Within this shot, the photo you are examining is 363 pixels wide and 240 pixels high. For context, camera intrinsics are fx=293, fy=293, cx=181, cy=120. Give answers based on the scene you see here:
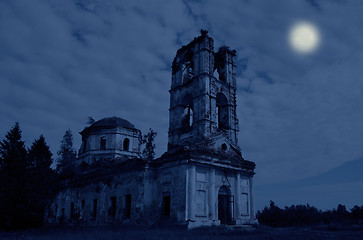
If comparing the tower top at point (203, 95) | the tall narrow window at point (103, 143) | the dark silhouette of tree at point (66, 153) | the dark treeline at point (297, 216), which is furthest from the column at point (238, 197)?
the dark silhouette of tree at point (66, 153)

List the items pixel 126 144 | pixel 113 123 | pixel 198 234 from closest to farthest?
1. pixel 198 234
2. pixel 113 123
3. pixel 126 144

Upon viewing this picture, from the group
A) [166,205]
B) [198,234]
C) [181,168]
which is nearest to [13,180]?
[166,205]

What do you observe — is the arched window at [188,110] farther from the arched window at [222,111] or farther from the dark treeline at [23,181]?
the dark treeline at [23,181]

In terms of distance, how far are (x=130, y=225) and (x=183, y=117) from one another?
937cm

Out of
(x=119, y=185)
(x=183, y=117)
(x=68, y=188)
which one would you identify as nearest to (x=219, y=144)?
(x=183, y=117)

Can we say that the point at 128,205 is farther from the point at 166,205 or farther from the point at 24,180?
the point at 24,180

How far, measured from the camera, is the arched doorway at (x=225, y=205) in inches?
753

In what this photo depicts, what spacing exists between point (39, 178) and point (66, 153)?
45.4ft

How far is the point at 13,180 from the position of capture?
25.7 meters

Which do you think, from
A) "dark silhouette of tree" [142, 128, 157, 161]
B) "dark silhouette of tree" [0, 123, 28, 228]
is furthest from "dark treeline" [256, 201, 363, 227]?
"dark silhouette of tree" [0, 123, 28, 228]

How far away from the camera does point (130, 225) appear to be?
18.3m

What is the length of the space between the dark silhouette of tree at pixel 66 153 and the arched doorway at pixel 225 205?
2663 centimetres

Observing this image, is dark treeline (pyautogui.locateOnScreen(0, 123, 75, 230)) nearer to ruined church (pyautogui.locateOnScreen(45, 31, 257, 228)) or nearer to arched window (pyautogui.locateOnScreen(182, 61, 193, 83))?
ruined church (pyautogui.locateOnScreen(45, 31, 257, 228))

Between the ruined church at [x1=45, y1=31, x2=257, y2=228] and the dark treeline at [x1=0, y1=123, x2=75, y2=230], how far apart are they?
1.64 m
